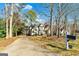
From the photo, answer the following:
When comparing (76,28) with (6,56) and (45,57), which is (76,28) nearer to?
(45,57)

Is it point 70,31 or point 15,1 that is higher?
point 15,1

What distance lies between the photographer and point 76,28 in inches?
217

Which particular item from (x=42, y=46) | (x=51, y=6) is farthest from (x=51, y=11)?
(x=42, y=46)

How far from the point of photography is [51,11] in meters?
5.52

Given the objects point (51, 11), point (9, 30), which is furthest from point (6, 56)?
point (51, 11)

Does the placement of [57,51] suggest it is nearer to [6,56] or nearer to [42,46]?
[42,46]

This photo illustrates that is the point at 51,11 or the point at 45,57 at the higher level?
the point at 51,11

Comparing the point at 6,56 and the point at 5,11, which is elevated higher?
the point at 5,11

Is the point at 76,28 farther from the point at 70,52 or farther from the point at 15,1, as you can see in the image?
the point at 15,1

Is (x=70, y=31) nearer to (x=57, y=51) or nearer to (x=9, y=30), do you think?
(x=57, y=51)

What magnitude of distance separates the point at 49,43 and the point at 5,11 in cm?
60

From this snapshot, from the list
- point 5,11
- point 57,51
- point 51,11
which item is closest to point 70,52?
point 57,51

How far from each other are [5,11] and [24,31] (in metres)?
0.30

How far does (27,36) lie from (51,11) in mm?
385
